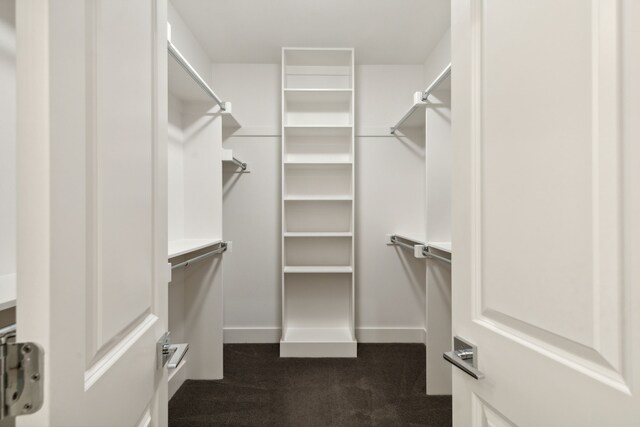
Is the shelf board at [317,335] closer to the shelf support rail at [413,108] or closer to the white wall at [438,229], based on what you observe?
the white wall at [438,229]

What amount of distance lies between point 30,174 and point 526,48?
0.77m

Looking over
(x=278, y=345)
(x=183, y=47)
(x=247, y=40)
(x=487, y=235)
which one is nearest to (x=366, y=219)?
(x=278, y=345)

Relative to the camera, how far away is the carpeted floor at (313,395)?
1.70 metres

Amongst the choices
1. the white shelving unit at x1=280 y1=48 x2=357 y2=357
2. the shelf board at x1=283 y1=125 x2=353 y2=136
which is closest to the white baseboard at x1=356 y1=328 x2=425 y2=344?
the white shelving unit at x1=280 y1=48 x2=357 y2=357

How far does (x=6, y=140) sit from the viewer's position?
729 millimetres

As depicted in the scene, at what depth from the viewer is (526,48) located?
54cm

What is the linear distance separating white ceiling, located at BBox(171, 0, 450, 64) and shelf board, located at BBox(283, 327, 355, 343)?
93.5 inches

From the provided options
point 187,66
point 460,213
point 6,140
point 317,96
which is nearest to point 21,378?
point 6,140

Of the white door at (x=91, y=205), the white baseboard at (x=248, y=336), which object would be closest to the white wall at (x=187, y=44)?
the white door at (x=91, y=205)

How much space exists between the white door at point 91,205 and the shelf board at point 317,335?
1.85 metres

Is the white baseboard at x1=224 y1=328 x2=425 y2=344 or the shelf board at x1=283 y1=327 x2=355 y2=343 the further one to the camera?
the white baseboard at x1=224 y1=328 x2=425 y2=344

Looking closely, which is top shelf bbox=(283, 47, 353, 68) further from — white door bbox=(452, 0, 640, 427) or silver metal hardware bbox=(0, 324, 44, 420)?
silver metal hardware bbox=(0, 324, 44, 420)

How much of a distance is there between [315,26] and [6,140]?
6.70 feet

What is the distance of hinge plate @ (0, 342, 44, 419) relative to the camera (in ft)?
1.08
